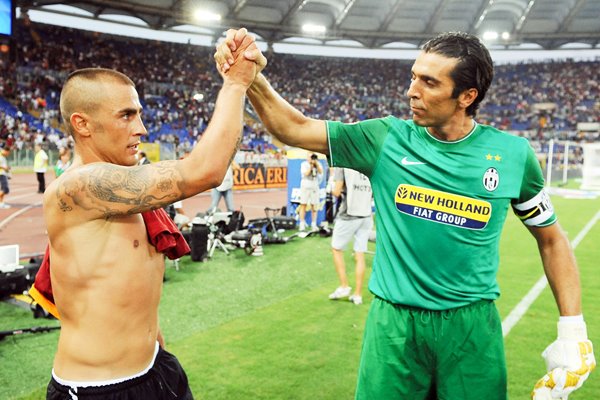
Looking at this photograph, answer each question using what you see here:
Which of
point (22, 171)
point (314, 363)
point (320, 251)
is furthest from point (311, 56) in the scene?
point (314, 363)

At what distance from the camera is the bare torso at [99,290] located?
2.04m

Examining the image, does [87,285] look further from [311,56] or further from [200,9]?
[311,56]

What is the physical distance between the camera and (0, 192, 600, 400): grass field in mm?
4582

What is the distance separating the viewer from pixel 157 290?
92.5 inches

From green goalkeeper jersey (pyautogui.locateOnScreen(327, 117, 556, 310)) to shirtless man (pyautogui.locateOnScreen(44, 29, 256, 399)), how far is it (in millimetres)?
837

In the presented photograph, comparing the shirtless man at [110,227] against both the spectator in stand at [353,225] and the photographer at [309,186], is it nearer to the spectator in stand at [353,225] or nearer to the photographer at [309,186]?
the spectator in stand at [353,225]

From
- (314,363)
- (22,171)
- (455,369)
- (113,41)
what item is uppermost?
(113,41)

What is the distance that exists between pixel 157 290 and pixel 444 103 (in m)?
1.61

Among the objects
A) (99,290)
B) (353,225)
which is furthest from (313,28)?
(99,290)

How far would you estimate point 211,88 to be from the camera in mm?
43125

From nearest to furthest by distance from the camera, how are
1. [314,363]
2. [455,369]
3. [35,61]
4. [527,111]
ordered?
[455,369], [314,363], [35,61], [527,111]

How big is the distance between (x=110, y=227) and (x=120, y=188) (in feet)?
0.80

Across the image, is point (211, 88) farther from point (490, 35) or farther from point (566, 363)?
point (566, 363)

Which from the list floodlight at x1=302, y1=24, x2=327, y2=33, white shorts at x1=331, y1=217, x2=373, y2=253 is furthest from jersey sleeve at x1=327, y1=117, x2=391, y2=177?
floodlight at x1=302, y1=24, x2=327, y2=33
